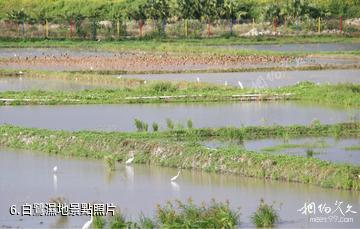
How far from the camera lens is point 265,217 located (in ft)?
33.9

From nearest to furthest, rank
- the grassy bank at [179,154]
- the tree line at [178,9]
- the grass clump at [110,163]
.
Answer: the grassy bank at [179,154] < the grass clump at [110,163] < the tree line at [178,9]

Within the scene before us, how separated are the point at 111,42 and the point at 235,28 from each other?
723 centimetres

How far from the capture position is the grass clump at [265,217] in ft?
33.9

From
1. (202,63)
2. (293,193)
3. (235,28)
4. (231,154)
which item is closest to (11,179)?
(231,154)

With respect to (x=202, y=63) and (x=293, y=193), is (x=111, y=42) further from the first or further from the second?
(x=293, y=193)

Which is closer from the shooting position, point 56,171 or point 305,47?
point 56,171

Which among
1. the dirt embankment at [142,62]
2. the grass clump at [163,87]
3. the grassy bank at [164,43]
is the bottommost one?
the grassy bank at [164,43]

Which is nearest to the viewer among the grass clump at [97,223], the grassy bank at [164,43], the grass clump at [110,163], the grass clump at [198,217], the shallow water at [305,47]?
the grass clump at [198,217]

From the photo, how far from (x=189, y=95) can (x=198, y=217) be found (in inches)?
403

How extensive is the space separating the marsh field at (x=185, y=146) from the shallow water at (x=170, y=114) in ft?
0.08

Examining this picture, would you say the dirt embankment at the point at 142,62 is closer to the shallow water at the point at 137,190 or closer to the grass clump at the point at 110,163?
the grass clump at the point at 110,163

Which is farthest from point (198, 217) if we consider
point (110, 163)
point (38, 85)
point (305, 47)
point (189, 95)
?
point (305, 47)

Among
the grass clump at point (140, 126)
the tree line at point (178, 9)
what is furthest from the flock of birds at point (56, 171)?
the tree line at point (178, 9)

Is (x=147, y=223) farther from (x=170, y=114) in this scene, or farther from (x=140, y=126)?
(x=170, y=114)
